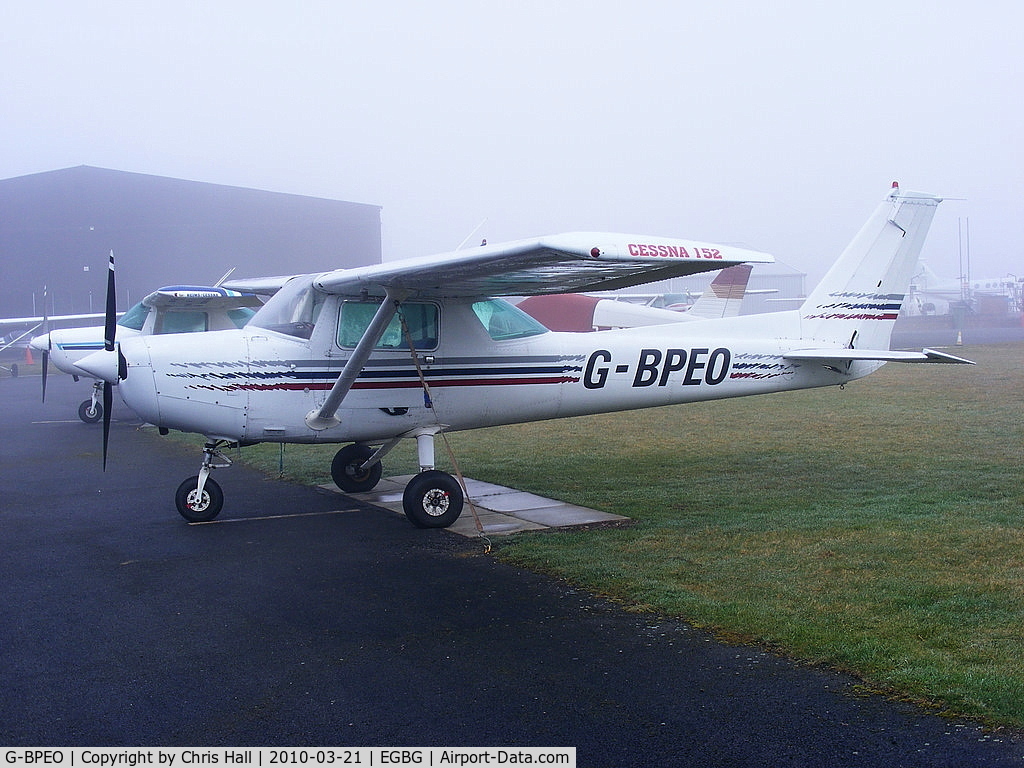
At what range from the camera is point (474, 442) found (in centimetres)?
1412

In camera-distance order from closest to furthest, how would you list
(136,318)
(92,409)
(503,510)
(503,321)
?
(503,510) < (503,321) < (136,318) < (92,409)

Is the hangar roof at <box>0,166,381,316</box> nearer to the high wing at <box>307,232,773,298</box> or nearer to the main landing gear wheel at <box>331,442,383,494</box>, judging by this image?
the main landing gear wheel at <box>331,442,383,494</box>

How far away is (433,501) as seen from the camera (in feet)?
27.5

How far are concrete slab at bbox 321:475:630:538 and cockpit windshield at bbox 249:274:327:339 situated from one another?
6.81 feet

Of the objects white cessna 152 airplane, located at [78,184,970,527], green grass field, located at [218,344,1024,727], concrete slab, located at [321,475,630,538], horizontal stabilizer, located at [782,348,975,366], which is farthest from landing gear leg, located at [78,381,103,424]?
horizontal stabilizer, located at [782,348,975,366]

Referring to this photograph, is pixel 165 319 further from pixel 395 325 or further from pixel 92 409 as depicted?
pixel 395 325

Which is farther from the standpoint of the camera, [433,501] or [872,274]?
[872,274]

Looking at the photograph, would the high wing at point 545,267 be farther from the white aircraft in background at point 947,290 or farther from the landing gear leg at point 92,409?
the white aircraft in background at point 947,290

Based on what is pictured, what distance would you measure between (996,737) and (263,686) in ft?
10.8

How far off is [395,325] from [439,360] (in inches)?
21.2

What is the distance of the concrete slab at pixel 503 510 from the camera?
8.26 m

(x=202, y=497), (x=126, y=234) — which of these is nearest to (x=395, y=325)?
(x=202, y=497)

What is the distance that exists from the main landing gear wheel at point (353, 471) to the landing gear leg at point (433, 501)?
196 cm

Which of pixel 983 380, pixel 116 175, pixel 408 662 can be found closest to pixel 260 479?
pixel 408 662
